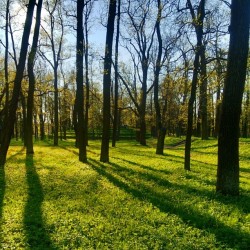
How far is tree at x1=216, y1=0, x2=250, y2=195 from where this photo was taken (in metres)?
8.95

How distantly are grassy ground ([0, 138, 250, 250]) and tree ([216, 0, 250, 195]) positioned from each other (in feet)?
3.78

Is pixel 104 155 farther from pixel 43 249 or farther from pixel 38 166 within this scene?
pixel 43 249

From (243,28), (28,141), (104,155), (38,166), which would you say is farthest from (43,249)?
(28,141)

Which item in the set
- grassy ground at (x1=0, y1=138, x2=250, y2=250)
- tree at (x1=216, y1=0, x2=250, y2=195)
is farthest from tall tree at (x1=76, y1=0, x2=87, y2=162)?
tree at (x1=216, y1=0, x2=250, y2=195)

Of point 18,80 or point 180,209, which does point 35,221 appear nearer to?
point 180,209

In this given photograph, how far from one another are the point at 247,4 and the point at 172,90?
21404 millimetres

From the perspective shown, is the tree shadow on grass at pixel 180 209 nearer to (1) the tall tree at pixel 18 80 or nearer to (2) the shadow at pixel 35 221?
(2) the shadow at pixel 35 221

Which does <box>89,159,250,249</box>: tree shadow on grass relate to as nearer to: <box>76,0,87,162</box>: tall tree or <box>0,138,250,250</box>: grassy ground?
<box>0,138,250,250</box>: grassy ground

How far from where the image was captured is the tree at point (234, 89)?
895 centimetres

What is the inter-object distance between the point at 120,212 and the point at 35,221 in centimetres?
206

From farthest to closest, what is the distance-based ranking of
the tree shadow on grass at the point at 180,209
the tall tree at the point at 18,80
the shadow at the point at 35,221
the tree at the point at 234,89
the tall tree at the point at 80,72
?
the tall tree at the point at 80,72 < the tall tree at the point at 18,80 < the tree at the point at 234,89 < the tree shadow on grass at the point at 180,209 < the shadow at the point at 35,221

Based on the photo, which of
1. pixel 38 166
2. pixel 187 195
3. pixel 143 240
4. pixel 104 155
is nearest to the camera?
pixel 143 240

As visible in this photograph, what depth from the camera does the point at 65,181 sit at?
38.5 feet

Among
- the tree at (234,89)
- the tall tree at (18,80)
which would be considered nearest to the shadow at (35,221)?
the tall tree at (18,80)
